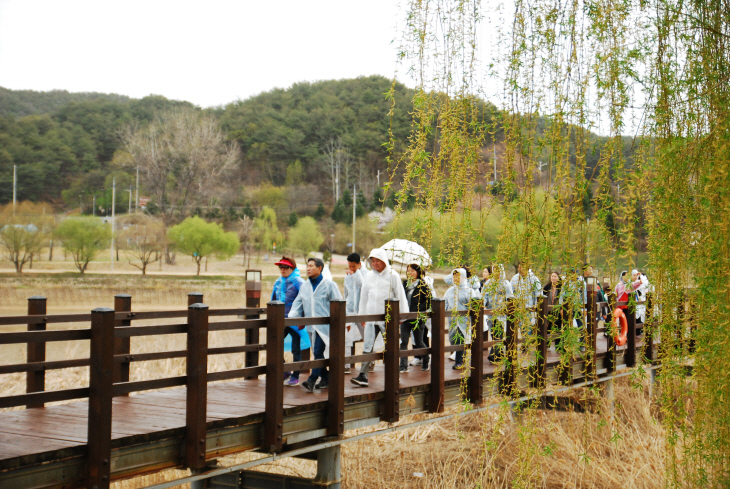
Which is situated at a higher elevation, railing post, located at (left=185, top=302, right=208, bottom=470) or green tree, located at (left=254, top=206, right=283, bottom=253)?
green tree, located at (left=254, top=206, right=283, bottom=253)

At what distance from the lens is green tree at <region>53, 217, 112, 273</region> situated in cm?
4722

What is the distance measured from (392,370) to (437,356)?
2.28 feet

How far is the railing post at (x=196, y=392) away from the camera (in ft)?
15.0

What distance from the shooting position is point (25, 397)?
383cm

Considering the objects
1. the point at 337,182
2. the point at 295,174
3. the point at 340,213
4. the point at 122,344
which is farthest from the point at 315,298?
the point at 295,174

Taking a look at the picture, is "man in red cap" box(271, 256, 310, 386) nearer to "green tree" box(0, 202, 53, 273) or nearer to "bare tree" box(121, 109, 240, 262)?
→ "green tree" box(0, 202, 53, 273)

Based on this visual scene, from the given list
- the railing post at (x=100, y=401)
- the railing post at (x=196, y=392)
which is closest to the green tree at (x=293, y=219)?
the railing post at (x=196, y=392)

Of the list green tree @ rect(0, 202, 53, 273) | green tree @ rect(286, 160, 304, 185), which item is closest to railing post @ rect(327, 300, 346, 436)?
green tree @ rect(0, 202, 53, 273)

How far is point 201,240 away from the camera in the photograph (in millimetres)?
54406

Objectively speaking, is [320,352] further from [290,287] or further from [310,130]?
[310,130]

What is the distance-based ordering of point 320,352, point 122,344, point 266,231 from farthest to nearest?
point 266,231 → point 122,344 → point 320,352

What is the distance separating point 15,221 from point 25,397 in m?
53.9

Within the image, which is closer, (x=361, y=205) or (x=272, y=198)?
(x=361, y=205)

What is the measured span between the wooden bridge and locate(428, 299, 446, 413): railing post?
0.01m
